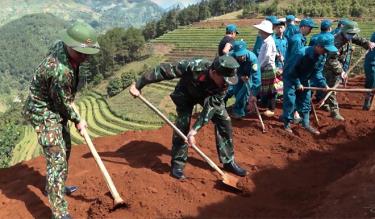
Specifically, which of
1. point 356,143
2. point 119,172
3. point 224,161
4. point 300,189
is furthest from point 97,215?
point 356,143

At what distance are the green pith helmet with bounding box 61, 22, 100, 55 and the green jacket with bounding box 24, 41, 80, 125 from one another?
13 centimetres

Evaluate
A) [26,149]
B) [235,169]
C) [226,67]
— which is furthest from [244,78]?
[26,149]

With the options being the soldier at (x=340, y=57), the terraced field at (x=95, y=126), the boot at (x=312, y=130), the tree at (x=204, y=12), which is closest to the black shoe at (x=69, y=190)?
the boot at (x=312, y=130)

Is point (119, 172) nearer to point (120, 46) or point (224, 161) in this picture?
point (224, 161)

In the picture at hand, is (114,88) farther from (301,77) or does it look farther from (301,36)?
(301,77)

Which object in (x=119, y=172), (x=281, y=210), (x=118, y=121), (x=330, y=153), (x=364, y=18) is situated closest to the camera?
(x=281, y=210)

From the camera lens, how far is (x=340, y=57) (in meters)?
8.15

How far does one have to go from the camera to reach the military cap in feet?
14.2

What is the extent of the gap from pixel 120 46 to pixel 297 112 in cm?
7645

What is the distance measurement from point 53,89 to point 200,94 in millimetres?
1709

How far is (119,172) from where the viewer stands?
5.41 meters

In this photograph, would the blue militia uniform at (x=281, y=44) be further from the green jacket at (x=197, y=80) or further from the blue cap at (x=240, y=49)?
the green jacket at (x=197, y=80)

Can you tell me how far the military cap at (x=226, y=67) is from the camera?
432 cm

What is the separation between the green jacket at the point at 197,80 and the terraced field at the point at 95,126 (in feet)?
98.2
